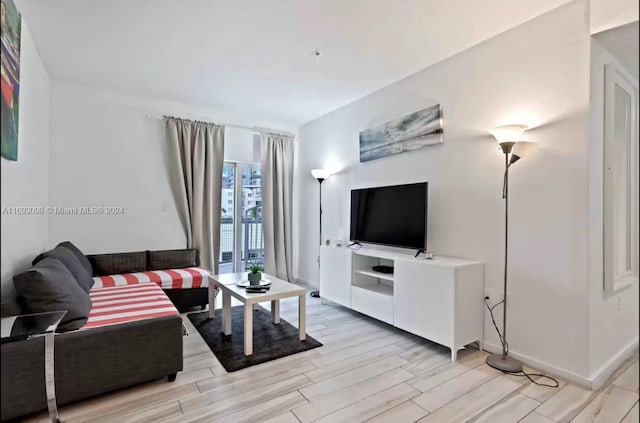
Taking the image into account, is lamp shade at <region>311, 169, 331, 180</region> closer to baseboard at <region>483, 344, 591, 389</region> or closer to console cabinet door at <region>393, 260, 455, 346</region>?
console cabinet door at <region>393, 260, 455, 346</region>

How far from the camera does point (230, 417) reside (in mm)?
1885

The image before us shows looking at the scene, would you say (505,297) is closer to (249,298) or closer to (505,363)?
(505,363)

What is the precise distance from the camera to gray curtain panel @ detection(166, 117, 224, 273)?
173 inches

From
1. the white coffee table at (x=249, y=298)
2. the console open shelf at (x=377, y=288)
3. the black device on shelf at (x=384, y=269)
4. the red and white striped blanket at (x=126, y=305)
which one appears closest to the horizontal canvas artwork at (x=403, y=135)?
the black device on shelf at (x=384, y=269)

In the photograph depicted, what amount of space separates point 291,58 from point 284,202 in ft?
8.30

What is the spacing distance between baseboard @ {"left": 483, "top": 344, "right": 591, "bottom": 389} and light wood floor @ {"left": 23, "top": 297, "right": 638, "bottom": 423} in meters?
0.06

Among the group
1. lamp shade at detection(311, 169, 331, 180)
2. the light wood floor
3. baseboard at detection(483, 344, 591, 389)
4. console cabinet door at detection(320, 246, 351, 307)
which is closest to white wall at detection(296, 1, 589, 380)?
baseboard at detection(483, 344, 591, 389)

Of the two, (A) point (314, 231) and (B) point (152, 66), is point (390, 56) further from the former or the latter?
(A) point (314, 231)

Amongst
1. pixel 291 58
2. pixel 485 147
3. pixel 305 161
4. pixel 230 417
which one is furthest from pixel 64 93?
pixel 485 147

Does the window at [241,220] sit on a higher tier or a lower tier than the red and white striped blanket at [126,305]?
higher

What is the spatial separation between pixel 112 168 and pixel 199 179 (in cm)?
103

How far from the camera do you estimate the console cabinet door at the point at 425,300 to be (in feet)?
8.71

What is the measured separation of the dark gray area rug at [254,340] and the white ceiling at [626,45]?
103 inches

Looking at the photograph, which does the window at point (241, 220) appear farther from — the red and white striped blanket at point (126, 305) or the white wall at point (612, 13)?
the white wall at point (612, 13)
